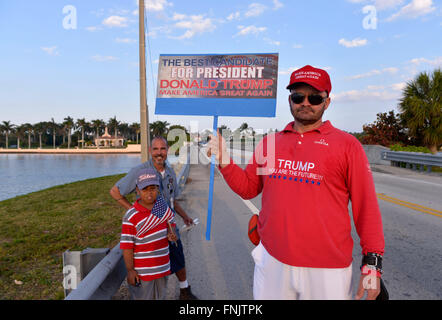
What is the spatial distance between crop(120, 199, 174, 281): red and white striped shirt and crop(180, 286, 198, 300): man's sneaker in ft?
2.70

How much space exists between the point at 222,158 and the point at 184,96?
125 inches

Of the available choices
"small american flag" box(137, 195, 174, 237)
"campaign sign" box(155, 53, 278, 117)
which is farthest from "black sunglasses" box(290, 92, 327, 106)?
"campaign sign" box(155, 53, 278, 117)

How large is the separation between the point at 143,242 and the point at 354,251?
3772mm

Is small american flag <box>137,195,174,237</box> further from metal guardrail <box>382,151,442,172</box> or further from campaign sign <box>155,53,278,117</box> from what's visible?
metal guardrail <box>382,151,442,172</box>

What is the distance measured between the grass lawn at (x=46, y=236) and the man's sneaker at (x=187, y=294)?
1501mm

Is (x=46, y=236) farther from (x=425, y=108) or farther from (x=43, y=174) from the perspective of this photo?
(x=425, y=108)

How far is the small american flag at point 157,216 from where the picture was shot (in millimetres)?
2917

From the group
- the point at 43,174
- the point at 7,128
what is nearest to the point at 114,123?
the point at 7,128

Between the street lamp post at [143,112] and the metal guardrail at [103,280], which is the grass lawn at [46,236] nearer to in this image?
the metal guardrail at [103,280]

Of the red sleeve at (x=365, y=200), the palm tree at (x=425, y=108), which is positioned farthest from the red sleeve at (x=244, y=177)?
the palm tree at (x=425, y=108)

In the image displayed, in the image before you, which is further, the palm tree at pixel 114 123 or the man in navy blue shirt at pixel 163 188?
the palm tree at pixel 114 123

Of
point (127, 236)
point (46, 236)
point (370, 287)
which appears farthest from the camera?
point (46, 236)

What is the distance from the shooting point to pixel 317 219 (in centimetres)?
208

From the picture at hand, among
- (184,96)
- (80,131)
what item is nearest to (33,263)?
(184,96)
